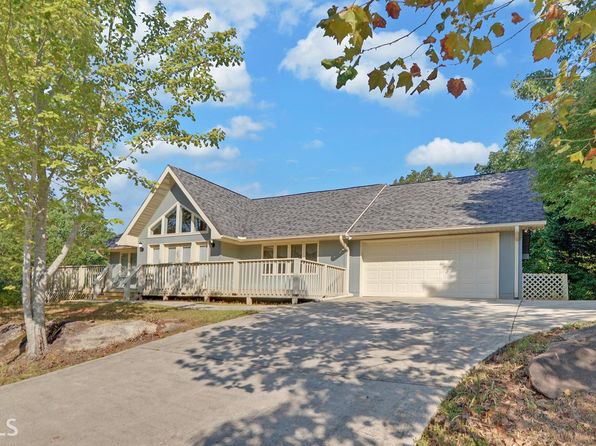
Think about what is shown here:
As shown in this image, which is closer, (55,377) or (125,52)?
(55,377)

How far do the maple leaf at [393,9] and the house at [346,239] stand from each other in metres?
11.9

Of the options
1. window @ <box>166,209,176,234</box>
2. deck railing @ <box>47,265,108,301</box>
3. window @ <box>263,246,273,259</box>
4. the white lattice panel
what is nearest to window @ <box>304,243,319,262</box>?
window @ <box>263,246,273,259</box>

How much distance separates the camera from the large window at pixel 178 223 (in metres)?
19.0

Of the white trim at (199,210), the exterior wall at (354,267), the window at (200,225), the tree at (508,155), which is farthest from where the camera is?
the tree at (508,155)

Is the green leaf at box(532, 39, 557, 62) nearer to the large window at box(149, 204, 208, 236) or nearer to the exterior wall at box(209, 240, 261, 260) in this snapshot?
the exterior wall at box(209, 240, 261, 260)

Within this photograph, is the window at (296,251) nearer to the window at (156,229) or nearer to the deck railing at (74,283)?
the window at (156,229)

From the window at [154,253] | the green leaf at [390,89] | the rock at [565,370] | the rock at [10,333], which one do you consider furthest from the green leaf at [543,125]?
the window at [154,253]

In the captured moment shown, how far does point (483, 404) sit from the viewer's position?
13.5ft

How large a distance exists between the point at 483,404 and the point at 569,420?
0.72 metres

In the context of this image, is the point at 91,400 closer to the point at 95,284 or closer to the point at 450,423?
the point at 450,423

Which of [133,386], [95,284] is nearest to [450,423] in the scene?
[133,386]

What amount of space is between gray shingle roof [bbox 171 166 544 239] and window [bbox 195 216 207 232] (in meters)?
0.84

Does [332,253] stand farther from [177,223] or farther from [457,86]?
[457,86]

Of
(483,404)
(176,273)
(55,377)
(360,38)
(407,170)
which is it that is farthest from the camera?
(407,170)
